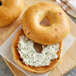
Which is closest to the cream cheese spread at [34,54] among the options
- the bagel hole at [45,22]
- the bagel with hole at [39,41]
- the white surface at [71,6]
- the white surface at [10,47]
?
the bagel with hole at [39,41]

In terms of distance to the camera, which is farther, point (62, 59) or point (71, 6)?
point (71, 6)

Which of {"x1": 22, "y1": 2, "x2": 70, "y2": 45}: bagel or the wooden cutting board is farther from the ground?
{"x1": 22, "y1": 2, "x2": 70, "y2": 45}: bagel

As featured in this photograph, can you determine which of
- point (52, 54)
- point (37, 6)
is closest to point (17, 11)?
point (37, 6)

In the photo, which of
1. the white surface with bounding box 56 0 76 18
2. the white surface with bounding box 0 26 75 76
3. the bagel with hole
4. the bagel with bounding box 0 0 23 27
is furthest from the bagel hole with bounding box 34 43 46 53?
the white surface with bounding box 56 0 76 18

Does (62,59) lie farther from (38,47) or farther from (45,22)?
(45,22)

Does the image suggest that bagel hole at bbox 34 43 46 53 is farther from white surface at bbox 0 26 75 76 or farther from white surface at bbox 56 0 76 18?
white surface at bbox 56 0 76 18

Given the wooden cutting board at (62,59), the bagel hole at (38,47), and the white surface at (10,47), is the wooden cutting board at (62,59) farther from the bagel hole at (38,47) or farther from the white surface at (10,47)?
the bagel hole at (38,47)

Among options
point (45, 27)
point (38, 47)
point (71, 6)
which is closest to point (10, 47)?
point (38, 47)
